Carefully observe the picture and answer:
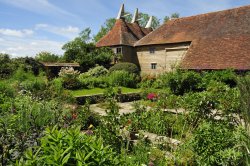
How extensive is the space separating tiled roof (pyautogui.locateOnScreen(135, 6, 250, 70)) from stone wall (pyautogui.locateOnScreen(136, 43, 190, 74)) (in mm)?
663

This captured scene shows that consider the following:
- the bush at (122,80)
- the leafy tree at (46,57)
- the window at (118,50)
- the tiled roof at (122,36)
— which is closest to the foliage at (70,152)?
the bush at (122,80)

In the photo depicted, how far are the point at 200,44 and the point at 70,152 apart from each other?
2421 centimetres

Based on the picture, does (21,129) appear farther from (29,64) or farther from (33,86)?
(29,64)

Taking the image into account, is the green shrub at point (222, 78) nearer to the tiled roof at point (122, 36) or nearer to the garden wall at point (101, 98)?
the garden wall at point (101, 98)

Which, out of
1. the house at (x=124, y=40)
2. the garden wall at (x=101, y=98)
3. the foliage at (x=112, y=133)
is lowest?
the garden wall at (x=101, y=98)

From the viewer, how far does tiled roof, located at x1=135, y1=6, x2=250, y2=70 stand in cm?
2152

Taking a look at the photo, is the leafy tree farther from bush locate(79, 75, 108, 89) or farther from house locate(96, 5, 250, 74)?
bush locate(79, 75, 108, 89)

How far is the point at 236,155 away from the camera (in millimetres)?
4059

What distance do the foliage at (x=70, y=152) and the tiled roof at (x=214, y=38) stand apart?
19.1 m

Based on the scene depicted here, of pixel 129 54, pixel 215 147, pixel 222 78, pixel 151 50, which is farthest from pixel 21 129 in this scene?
pixel 129 54

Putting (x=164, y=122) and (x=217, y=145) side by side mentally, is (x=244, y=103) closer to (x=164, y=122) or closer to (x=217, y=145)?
(x=217, y=145)

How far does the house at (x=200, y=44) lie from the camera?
71.5 ft

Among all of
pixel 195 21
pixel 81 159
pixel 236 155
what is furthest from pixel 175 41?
pixel 81 159

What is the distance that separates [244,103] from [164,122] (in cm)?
233
